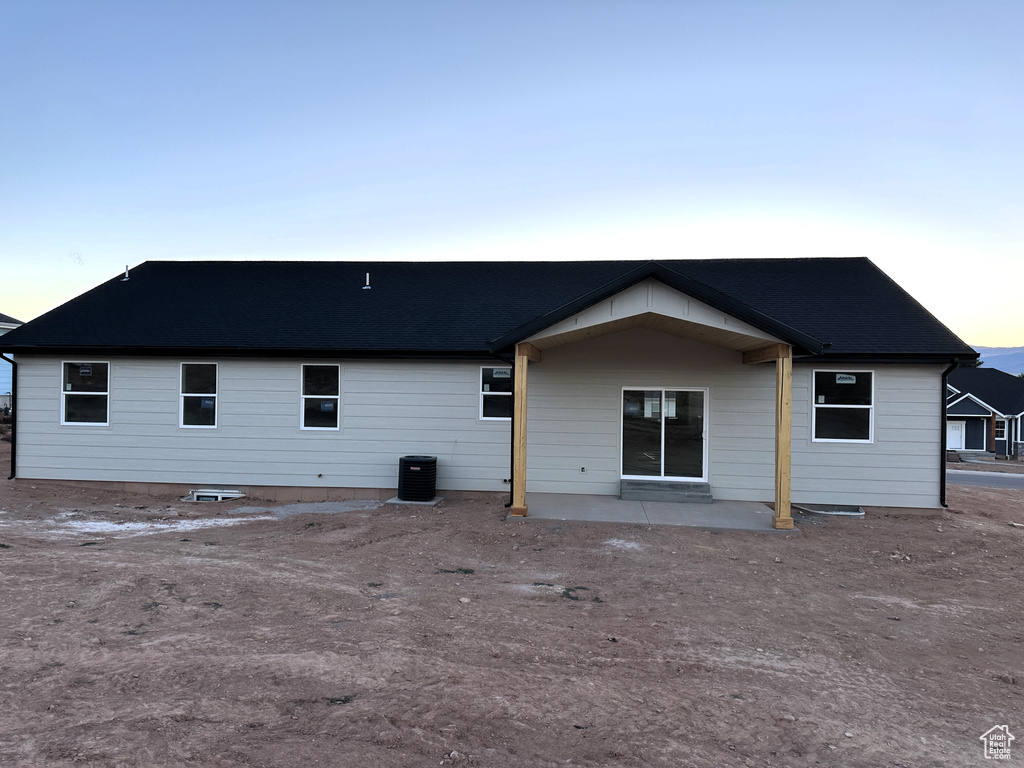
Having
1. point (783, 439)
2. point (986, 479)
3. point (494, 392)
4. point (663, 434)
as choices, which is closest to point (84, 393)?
point (494, 392)

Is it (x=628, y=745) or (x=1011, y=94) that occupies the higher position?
(x=1011, y=94)

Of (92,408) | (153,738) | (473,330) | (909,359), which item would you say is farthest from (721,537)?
(92,408)

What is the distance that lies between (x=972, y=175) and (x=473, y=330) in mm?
13377

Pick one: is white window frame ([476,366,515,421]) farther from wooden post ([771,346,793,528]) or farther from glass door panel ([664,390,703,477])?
wooden post ([771,346,793,528])

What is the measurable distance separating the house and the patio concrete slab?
549 mm

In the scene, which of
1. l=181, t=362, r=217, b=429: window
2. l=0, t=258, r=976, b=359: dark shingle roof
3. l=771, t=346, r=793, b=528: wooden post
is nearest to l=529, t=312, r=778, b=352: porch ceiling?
l=771, t=346, r=793, b=528: wooden post

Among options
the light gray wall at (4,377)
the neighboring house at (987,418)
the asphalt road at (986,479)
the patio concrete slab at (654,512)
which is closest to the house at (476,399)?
the patio concrete slab at (654,512)

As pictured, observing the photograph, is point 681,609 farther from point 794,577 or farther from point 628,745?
point 628,745

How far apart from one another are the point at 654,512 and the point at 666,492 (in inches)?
48.5

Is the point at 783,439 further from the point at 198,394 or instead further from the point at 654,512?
the point at 198,394

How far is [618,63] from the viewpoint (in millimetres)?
14266

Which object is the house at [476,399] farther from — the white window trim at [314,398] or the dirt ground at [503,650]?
the dirt ground at [503,650]

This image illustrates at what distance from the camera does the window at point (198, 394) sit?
1263 centimetres

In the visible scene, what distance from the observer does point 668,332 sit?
38.2 feet
